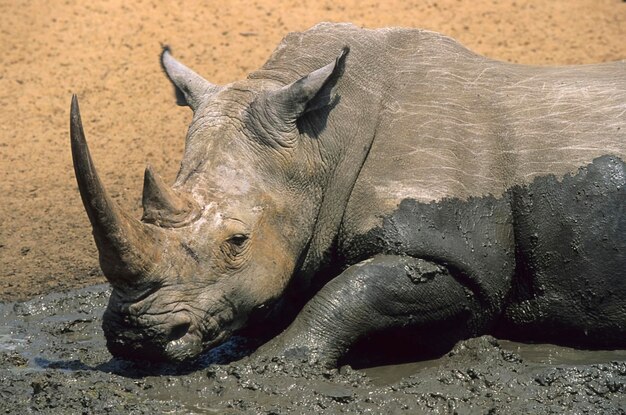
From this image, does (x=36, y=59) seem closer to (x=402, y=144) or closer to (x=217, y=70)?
(x=217, y=70)

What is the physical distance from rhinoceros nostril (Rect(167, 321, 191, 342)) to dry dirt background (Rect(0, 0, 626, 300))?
2.85 metres

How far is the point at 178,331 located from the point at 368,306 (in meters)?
1.23

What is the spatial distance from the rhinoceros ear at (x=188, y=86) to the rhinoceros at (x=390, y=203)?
17mm

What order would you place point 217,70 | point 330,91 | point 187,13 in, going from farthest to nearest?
point 187,13 < point 217,70 < point 330,91

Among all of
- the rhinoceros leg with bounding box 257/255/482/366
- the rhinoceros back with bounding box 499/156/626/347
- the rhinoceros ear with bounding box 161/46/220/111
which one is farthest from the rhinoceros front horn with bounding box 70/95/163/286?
the rhinoceros back with bounding box 499/156/626/347

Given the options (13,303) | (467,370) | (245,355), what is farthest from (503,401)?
(13,303)

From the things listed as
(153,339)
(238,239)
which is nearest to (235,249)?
(238,239)

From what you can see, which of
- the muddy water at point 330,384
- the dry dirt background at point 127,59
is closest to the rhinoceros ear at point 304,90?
the muddy water at point 330,384

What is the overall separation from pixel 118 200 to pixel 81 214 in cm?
36

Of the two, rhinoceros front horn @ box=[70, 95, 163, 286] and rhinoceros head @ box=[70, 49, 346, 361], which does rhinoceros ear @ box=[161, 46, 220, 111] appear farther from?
rhinoceros front horn @ box=[70, 95, 163, 286]

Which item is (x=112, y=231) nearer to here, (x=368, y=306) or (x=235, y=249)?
(x=235, y=249)

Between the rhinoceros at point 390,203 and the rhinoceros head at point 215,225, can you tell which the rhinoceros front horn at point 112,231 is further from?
the rhinoceros at point 390,203

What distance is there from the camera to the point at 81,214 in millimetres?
11375

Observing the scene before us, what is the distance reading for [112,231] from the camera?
7.15 m
